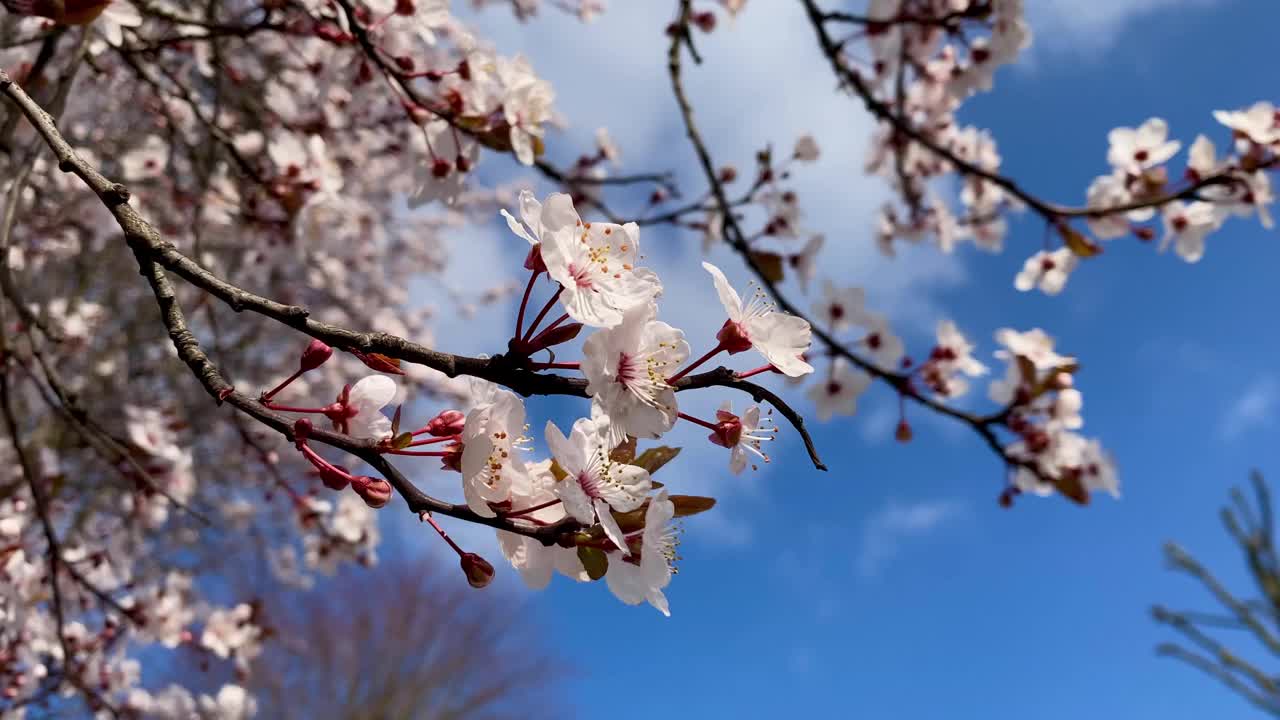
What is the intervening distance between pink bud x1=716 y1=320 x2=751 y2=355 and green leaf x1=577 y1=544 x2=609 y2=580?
20 cm

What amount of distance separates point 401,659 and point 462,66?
9.66 metres

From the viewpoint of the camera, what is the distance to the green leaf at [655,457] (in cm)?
73

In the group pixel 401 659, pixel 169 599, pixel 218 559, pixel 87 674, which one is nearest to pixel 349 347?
pixel 169 599

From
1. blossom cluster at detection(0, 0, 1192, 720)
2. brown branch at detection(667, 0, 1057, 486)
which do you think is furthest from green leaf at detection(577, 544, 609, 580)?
brown branch at detection(667, 0, 1057, 486)

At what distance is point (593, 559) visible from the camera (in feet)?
2.32

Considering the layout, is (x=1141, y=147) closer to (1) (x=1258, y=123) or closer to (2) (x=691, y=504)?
(1) (x=1258, y=123)

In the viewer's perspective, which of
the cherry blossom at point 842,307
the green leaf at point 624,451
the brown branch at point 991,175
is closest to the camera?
the green leaf at point 624,451

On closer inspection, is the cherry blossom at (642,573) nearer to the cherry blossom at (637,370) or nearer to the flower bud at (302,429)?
the cherry blossom at (637,370)

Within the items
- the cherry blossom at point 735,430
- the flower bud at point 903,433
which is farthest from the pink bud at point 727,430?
the flower bud at point 903,433

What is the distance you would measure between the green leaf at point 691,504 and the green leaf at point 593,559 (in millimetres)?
75

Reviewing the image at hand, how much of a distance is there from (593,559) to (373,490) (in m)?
0.19

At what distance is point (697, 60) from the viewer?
1957 mm

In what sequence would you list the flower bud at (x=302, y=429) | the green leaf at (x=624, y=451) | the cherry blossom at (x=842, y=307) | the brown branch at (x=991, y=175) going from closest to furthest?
the flower bud at (x=302, y=429) < the green leaf at (x=624, y=451) < the brown branch at (x=991, y=175) < the cherry blossom at (x=842, y=307)

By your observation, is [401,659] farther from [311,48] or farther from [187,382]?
[311,48]
